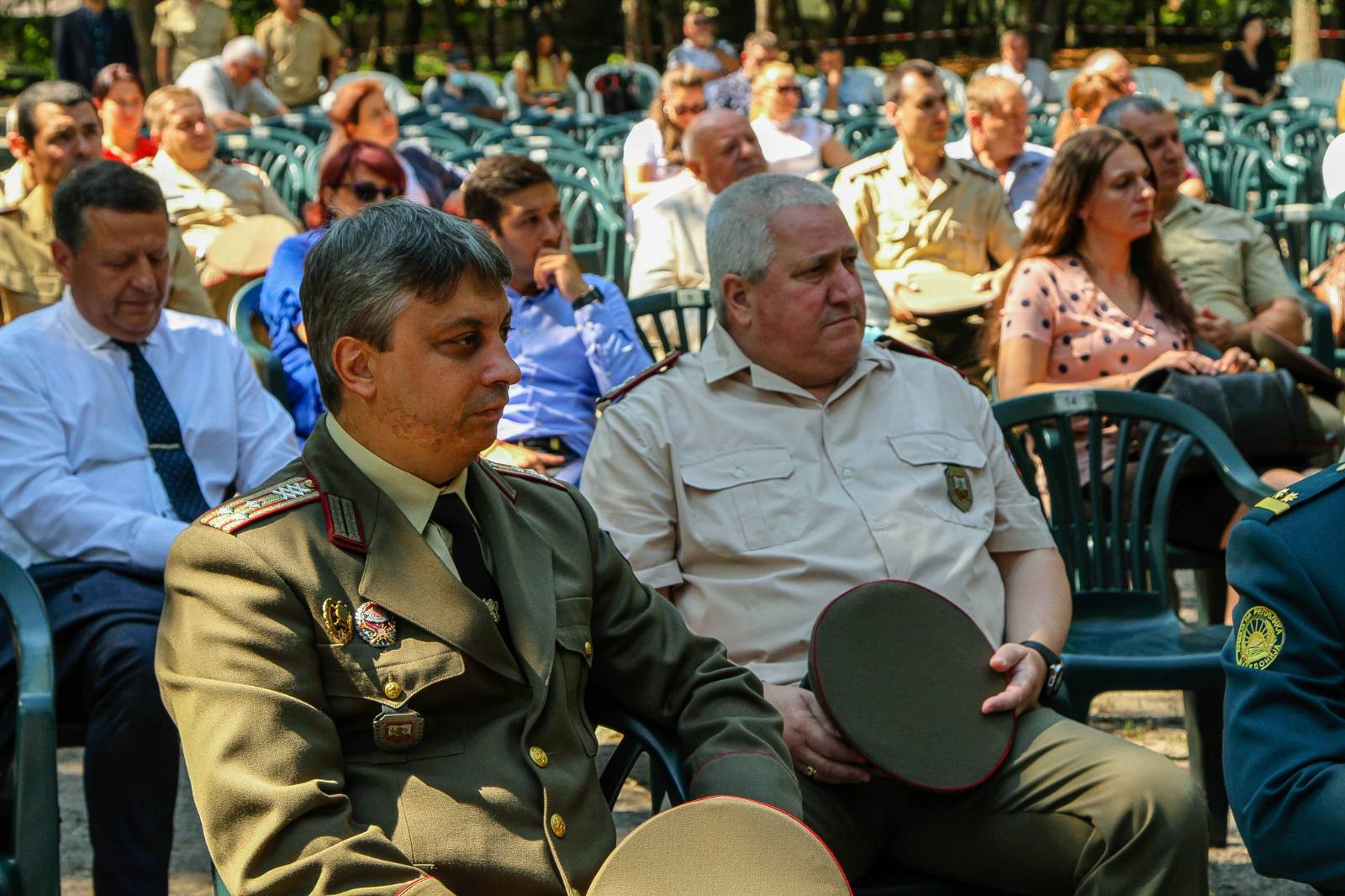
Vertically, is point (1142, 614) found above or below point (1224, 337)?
below

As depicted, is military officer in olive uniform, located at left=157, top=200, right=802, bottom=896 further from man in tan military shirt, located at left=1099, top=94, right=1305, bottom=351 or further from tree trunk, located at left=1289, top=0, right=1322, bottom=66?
tree trunk, located at left=1289, top=0, right=1322, bottom=66

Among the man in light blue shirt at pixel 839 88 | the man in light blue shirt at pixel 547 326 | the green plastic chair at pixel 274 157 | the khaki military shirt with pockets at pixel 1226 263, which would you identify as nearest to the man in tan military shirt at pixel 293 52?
the man in light blue shirt at pixel 839 88

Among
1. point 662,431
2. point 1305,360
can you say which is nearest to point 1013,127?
point 1305,360

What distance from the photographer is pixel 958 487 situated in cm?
265

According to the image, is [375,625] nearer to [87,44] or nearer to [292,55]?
[87,44]

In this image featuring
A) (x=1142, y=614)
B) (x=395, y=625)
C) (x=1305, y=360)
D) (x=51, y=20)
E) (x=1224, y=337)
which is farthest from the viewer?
(x=51, y=20)

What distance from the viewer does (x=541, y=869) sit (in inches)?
70.4

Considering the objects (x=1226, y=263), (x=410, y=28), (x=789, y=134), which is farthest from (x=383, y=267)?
(x=410, y=28)

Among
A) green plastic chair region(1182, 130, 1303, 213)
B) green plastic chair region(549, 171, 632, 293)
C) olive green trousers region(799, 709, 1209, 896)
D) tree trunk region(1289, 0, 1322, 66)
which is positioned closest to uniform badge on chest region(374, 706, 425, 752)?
olive green trousers region(799, 709, 1209, 896)

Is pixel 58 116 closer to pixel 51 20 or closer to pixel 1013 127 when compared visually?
pixel 1013 127

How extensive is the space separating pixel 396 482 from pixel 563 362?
1.97 m

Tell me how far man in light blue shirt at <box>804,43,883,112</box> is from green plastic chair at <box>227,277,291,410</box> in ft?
39.3

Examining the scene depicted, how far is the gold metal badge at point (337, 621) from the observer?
5.69ft

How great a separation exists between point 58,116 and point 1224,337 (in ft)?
11.9
